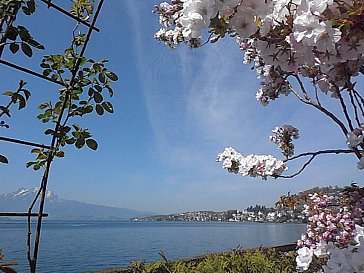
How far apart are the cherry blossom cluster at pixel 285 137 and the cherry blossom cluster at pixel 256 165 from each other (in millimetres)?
434

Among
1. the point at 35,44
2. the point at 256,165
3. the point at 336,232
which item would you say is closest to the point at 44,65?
the point at 35,44

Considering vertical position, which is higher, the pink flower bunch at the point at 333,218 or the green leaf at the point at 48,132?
the green leaf at the point at 48,132

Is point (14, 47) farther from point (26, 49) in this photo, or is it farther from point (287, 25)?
point (287, 25)

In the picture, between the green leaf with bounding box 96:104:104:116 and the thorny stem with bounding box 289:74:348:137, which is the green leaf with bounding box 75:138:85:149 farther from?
the thorny stem with bounding box 289:74:348:137

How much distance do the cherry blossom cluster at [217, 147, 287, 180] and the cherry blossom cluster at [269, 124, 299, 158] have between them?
0.43m

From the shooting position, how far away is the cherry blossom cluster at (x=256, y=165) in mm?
1795

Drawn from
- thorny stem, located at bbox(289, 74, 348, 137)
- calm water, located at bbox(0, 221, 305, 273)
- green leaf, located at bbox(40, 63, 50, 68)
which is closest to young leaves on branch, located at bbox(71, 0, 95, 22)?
green leaf, located at bbox(40, 63, 50, 68)

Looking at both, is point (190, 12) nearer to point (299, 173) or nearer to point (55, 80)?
point (55, 80)

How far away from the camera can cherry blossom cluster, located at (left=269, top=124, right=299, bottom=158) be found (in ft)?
7.38

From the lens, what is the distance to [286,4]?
0.69 m

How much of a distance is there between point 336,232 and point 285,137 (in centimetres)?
78

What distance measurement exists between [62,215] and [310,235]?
639 feet

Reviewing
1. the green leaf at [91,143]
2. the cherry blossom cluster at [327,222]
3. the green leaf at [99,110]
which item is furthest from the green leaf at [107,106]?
the cherry blossom cluster at [327,222]

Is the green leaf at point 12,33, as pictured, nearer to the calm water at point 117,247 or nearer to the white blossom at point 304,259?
the white blossom at point 304,259
